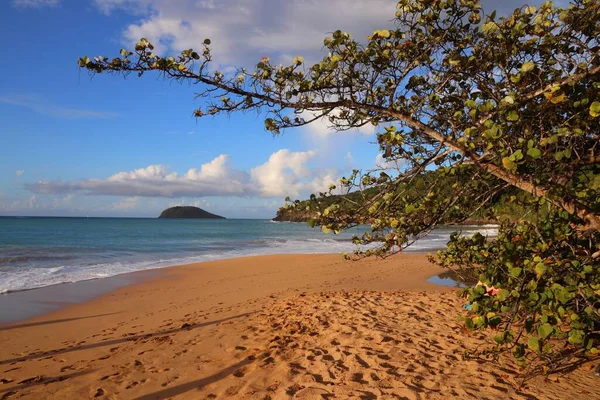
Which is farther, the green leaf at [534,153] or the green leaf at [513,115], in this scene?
the green leaf at [513,115]

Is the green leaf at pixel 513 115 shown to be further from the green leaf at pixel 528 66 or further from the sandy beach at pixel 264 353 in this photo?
the sandy beach at pixel 264 353

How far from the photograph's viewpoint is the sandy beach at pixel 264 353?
4.39m

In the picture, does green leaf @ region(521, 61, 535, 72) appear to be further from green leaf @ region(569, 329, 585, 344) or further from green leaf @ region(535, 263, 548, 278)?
green leaf @ region(569, 329, 585, 344)

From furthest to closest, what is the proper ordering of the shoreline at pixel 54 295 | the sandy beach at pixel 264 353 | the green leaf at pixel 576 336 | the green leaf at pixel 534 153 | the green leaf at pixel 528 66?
the shoreline at pixel 54 295
the sandy beach at pixel 264 353
the green leaf at pixel 576 336
the green leaf at pixel 528 66
the green leaf at pixel 534 153

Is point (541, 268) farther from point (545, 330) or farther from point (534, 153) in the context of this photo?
point (534, 153)

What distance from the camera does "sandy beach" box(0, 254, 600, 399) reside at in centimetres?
439

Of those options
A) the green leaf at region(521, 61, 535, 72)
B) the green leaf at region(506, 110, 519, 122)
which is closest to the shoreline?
the green leaf at region(506, 110, 519, 122)

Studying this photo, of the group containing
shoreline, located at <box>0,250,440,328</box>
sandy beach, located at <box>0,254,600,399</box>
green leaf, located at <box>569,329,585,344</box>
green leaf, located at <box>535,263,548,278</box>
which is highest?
green leaf, located at <box>535,263,548,278</box>

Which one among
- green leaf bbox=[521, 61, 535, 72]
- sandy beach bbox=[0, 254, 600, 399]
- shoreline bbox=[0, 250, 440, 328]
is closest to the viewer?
green leaf bbox=[521, 61, 535, 72]

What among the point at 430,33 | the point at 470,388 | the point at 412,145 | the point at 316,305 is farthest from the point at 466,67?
the point at 316,305

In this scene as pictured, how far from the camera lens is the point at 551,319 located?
297 cm

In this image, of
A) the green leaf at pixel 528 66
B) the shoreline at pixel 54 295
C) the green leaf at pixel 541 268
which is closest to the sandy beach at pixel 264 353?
the shoreline at pixel 54 295

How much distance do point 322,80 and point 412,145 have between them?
1333mm

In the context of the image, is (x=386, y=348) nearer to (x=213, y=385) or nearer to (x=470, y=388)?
(x=470, y=388)
